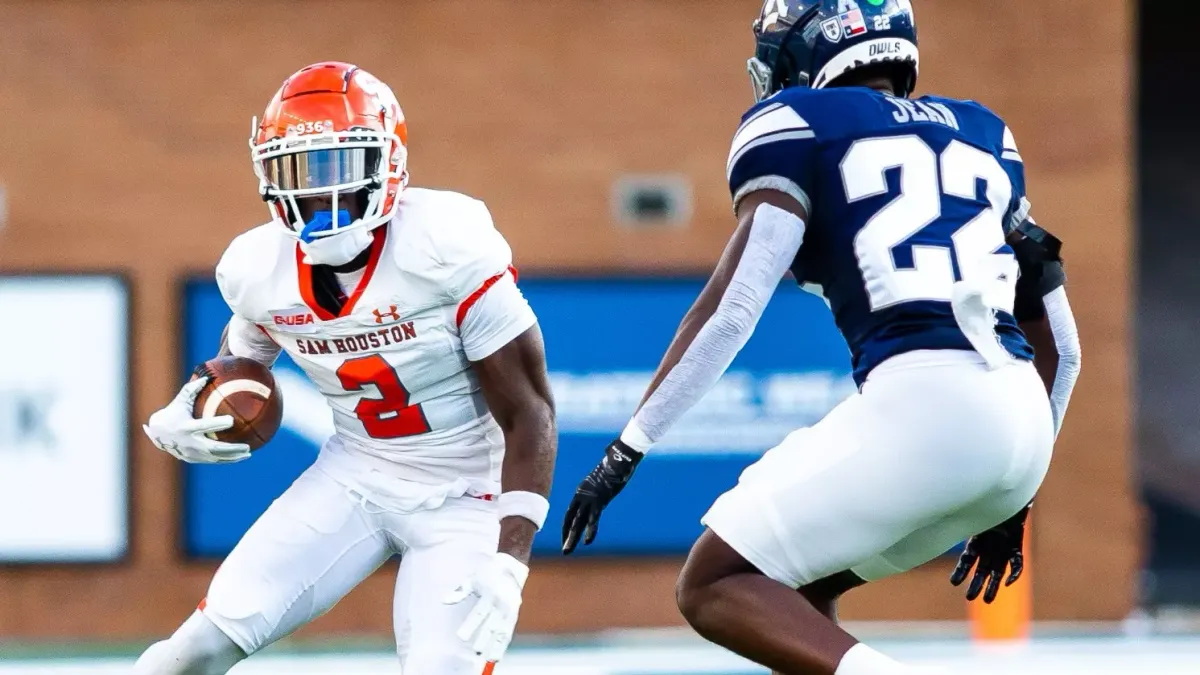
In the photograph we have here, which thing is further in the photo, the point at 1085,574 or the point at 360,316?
the point at 1085,574

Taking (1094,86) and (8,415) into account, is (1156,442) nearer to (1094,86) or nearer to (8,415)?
(1094,86)

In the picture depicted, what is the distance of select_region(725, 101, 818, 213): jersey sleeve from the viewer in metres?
3.04

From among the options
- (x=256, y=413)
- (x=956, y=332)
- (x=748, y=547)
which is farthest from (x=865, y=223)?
(x=256, y=413)

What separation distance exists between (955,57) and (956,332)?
630 centimetres

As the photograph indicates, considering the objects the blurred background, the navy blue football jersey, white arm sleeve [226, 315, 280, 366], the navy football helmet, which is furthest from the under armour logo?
the blurred background

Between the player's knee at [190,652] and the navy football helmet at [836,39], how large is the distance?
169 cm

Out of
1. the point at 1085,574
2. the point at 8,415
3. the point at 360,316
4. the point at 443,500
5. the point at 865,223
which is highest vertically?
the point at 865,223

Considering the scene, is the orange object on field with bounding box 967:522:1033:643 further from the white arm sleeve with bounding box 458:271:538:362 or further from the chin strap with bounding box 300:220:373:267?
the chin strap with bounding box 300:220:373:267

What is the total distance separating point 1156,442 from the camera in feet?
40.5

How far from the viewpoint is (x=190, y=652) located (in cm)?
346

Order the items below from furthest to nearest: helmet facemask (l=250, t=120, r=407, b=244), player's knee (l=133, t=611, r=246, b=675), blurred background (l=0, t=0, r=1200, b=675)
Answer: blurred background (l=0, t=0, r=1200, b=675)
helmet facemask (l=250, t=120, r=407, b=244)
player's knee (l=133, t=611, r=246, b=675)

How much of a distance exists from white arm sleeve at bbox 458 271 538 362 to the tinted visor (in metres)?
0.38

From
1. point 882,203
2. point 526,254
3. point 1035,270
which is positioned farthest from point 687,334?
point 526,254

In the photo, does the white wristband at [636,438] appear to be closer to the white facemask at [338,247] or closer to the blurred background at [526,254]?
the white facemask at [338,247]
